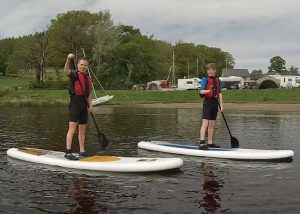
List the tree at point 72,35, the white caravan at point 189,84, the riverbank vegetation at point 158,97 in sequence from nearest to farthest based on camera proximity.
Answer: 1. the riverbank vegetation at point 158,97
2. the white caravan at point 189,84
3. the tree at point 72,35

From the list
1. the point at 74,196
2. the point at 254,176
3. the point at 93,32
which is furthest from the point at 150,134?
the point at 93,32

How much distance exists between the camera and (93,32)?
82625mm

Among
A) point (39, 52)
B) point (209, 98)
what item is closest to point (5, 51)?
point (39, 52)

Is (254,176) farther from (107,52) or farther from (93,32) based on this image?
(93,32)

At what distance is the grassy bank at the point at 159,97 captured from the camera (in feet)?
161

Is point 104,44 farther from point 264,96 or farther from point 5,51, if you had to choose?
point 5,51

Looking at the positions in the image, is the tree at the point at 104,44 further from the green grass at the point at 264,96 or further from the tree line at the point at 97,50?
the green grass at the point at 264,96

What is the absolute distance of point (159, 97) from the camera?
54188mm

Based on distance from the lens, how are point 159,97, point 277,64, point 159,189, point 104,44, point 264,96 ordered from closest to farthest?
point 159,189 → point 264,96 → point 159,97 → point 104,44 → point 277,64

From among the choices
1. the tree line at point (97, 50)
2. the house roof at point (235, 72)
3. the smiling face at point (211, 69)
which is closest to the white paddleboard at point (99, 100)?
the tree line at point (97, 50)


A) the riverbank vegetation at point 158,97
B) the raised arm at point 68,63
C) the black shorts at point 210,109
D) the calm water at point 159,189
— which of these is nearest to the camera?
the calm water at point 159,189

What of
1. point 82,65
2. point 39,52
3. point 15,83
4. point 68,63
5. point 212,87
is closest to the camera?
point 68,63

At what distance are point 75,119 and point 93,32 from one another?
2916 inches

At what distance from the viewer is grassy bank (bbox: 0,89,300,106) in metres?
49.1
